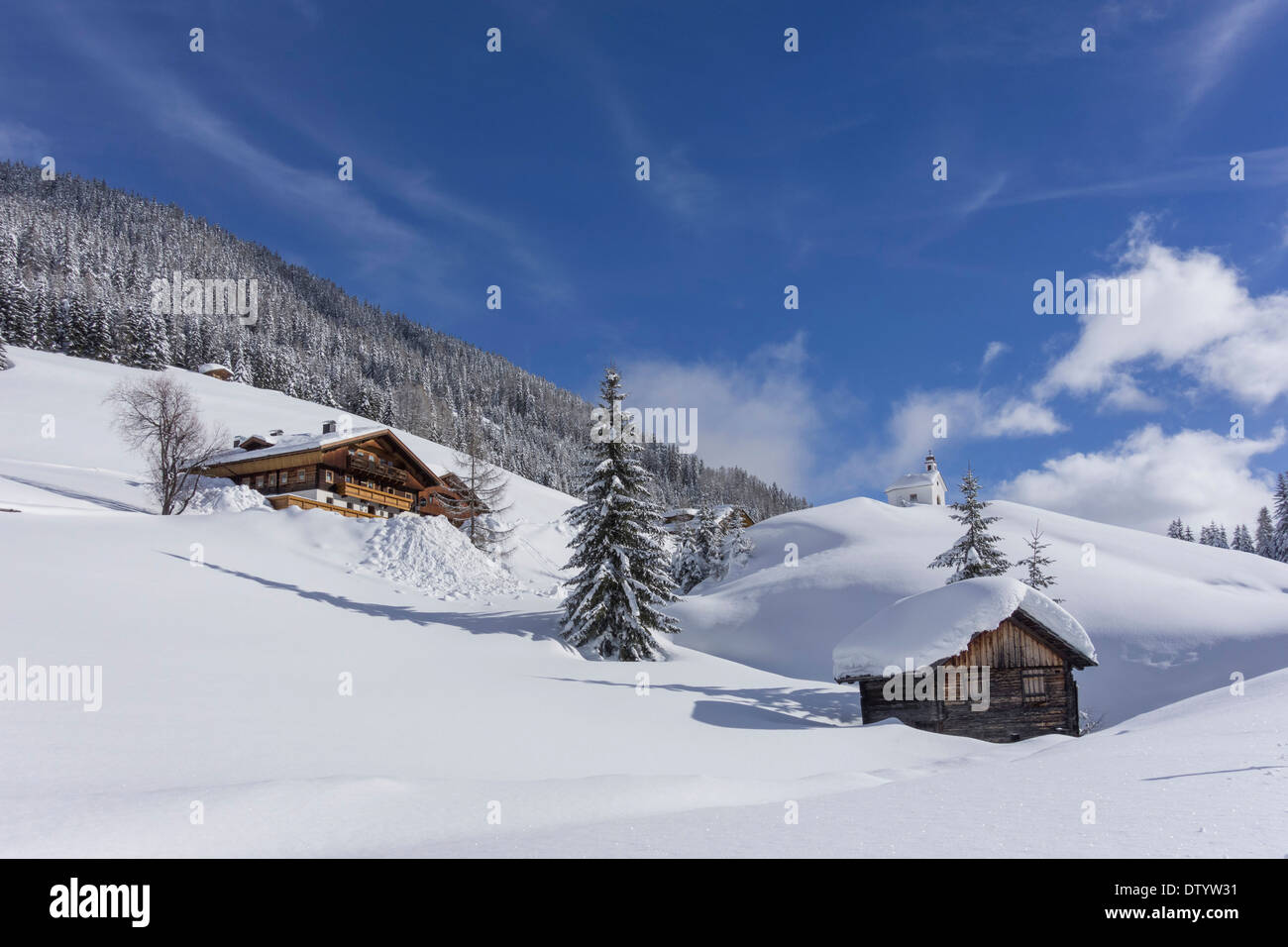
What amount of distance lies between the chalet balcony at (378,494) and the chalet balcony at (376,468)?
3.63ft

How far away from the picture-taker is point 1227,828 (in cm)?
434

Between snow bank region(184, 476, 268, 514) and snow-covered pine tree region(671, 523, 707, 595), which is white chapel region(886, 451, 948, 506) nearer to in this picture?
snow-covered pine tree region(671, 523, 707, 595)

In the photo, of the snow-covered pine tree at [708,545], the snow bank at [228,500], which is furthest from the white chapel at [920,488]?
the snow bank at [228,500]

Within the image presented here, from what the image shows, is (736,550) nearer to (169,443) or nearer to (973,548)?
(973,548)

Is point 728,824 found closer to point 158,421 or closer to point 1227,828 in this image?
point 1227,828

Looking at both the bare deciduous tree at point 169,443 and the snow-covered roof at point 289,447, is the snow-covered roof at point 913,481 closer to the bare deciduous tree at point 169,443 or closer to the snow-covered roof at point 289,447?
the snow-covered roof at point 289,447

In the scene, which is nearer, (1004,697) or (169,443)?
(1004,697)

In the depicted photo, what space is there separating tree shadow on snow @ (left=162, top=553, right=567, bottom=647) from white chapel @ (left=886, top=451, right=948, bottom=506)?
2380 inches

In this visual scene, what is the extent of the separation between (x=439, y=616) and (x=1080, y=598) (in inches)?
1290

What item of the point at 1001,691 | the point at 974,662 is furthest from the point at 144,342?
the point at 1001,691

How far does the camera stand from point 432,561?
105 feet

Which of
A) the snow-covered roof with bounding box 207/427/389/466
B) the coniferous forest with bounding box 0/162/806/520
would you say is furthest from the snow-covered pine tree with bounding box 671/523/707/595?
the snow-covered roof with bounding box 207/427/389/466

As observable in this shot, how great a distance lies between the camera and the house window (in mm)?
20812

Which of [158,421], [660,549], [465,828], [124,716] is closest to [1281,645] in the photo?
[660,549]
